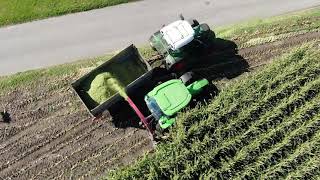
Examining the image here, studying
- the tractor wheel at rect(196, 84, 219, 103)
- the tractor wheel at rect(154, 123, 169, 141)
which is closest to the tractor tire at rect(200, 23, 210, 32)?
the tractor wheel at rect(196, 84, 219, 103)

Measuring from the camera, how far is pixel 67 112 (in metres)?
18.6

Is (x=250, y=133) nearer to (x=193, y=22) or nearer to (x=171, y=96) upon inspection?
(x=171, y=96)

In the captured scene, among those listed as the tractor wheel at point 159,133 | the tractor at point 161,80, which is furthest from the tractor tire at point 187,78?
the tractor wheel at point 159,133

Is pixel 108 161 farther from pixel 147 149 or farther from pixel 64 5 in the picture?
pixel 64 5

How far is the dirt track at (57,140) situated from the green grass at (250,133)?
4.27ft

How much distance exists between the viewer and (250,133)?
56.5 ft

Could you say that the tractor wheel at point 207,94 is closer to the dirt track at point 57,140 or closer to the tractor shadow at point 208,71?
the tractor shadow at point 208,71

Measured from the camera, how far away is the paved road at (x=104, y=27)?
1994cm

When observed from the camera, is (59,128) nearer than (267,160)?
No

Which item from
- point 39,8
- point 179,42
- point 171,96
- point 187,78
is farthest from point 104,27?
point 171,96

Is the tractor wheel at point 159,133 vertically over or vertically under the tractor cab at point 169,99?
under

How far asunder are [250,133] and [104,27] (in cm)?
774

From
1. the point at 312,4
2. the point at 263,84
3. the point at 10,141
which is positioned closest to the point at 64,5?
the point at 10,141

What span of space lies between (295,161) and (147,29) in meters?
8.18
